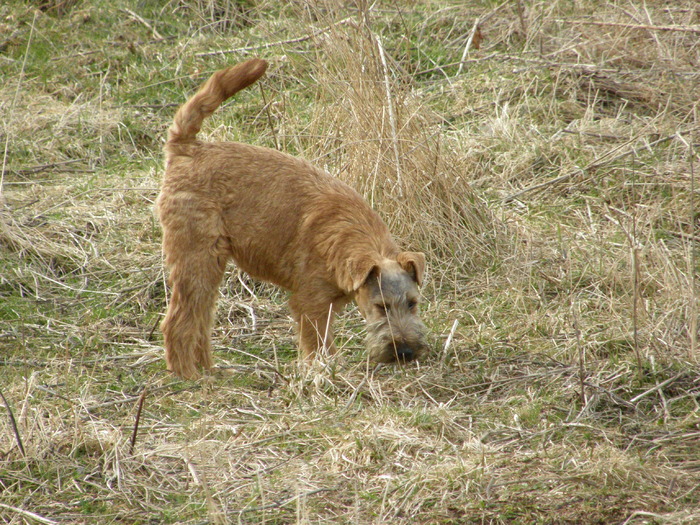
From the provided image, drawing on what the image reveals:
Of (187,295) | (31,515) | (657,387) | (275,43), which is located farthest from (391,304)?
(275,43)

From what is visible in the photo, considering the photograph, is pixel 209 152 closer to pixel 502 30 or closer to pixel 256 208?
pixel 256 208

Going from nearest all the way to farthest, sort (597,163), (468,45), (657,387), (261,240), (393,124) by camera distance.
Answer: (657,387), (261,240), (393,124), (597,163), (468,45)

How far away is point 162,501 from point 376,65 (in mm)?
3995

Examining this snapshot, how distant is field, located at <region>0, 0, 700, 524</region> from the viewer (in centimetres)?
404

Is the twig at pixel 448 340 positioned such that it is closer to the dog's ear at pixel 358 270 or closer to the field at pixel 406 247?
the field at pixel 406 247

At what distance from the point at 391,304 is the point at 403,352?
311mm

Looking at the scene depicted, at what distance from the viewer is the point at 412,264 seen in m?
5.34

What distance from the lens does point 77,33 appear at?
10.8 meters

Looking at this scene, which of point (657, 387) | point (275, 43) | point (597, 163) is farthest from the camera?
point (275, 43)

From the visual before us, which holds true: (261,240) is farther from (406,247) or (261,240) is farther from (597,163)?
(597,163)

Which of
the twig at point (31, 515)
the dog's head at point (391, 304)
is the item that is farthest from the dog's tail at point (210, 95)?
the twig at point (31, 515)

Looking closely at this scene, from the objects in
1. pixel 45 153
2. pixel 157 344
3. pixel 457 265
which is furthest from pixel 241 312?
pixel 45 153

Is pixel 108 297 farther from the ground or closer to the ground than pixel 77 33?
closer to the ground

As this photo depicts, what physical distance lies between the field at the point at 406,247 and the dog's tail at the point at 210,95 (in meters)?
1.32
